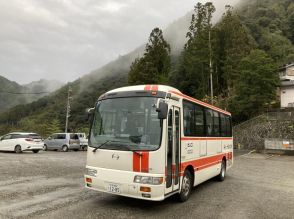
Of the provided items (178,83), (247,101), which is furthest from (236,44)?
(178,83)

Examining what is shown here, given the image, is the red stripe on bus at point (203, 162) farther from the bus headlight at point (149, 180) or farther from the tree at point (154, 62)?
the tree at point (154, 62)

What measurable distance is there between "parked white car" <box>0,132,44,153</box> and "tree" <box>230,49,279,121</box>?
2453 centimetres

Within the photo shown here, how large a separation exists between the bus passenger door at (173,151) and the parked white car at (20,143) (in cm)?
1833

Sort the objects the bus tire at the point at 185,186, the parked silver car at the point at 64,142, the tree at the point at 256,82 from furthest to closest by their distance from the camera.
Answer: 1. the tree at the point at 256,82
2. the parked silver car at the point at 64,142
3. the bus tire at the point at 185,186

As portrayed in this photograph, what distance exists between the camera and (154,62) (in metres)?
49.6

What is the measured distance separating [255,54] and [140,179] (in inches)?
1316

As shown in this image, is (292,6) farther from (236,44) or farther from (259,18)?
(236,44)

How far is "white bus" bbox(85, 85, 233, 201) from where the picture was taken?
6797 mm

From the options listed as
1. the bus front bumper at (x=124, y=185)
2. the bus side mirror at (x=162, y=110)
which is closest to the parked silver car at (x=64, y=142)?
the bus front bumper at (x=124, y=185)

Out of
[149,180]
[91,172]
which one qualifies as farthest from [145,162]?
[91,172]

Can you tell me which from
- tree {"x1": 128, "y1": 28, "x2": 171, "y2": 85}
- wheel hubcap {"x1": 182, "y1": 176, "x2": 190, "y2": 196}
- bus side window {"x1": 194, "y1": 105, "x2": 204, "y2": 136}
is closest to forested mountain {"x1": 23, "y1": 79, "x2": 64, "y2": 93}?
tree {"x1": 128, "y1": 28, "x2": 171, "y2": 85}

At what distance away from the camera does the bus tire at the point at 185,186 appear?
26.5 ft

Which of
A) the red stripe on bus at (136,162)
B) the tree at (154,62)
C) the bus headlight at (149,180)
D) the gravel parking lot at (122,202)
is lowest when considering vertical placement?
the gravel parking lot at (122,202)

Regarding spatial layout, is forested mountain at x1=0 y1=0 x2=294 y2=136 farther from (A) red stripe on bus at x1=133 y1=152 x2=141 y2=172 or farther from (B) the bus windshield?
(A) red stripe on bus at x1=133 y1=152 x2=141 y2=172
